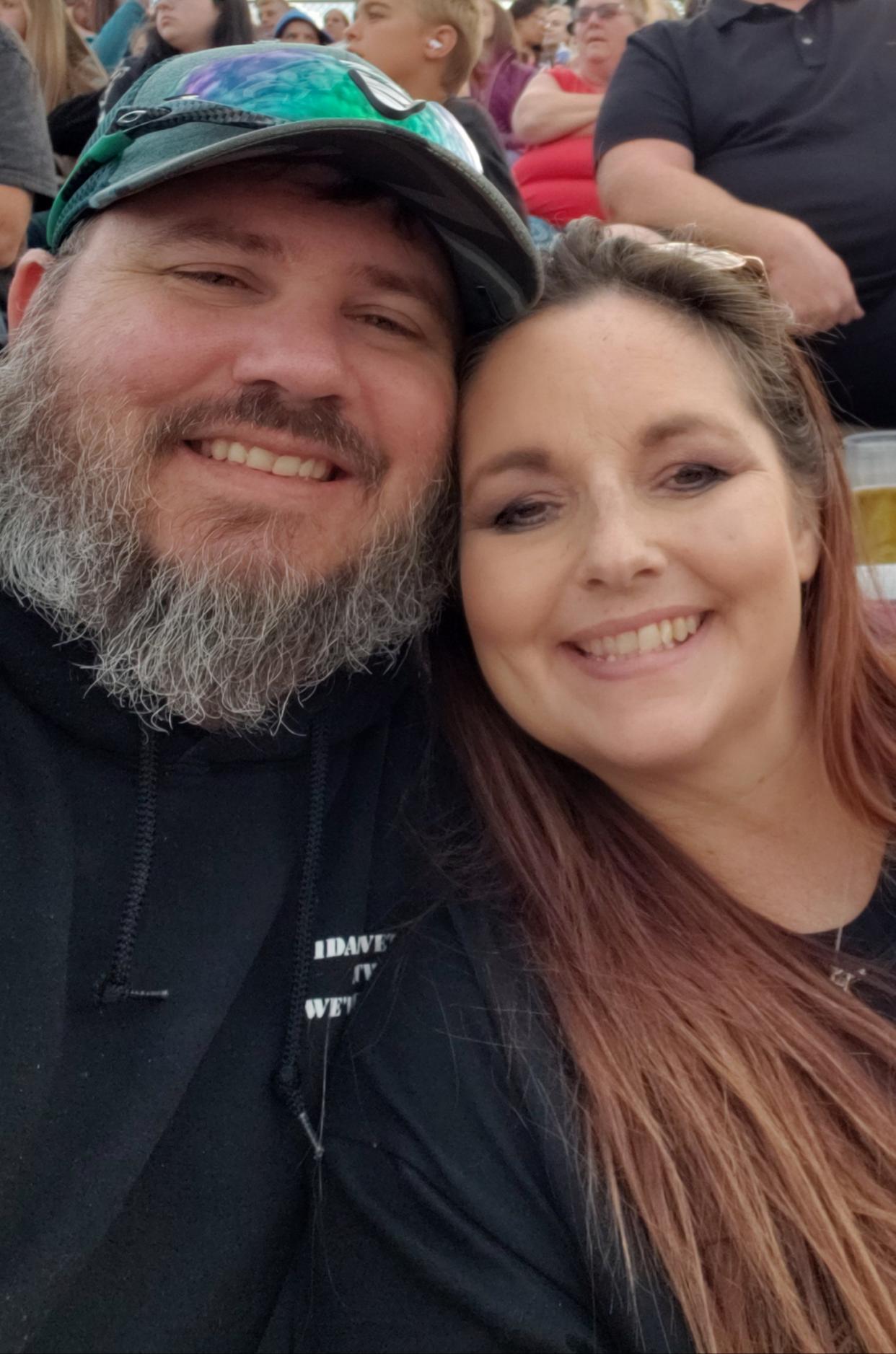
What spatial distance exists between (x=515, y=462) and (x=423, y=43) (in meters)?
2.37

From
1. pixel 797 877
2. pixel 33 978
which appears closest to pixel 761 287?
pixel 797 877

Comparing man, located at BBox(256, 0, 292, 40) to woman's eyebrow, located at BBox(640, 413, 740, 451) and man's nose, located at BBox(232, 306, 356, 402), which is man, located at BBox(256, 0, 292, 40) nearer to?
man's nose, located at BBox(232, 306, 356, 402)

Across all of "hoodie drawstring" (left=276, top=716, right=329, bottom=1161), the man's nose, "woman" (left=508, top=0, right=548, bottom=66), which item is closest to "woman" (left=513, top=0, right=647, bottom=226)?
the man's nose

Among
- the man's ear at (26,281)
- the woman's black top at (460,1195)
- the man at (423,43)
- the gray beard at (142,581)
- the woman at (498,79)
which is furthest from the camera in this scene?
the woman at (498,79)

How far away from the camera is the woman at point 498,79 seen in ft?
18.6

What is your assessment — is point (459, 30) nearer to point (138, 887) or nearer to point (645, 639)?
point (645, 639)

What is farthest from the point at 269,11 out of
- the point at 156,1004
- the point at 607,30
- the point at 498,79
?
the point at 156,1004

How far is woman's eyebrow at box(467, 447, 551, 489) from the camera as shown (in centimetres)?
165

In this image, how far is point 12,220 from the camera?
9.62 ft

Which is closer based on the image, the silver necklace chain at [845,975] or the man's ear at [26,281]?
the silver necklace chain at [845,975]

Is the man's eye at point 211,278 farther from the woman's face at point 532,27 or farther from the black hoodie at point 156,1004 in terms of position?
the woman's face at point 532,27

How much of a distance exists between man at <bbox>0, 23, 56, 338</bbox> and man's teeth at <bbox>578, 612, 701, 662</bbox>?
7.02ft

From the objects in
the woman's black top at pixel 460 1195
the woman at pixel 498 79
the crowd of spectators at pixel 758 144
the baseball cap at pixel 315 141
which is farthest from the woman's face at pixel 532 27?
the woman's black top at pixel 460 1195

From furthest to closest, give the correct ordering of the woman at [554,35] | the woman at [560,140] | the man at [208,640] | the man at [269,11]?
the man at [269,11], the woman at [554,35], the woman at [560,140], the man at [208,640]
